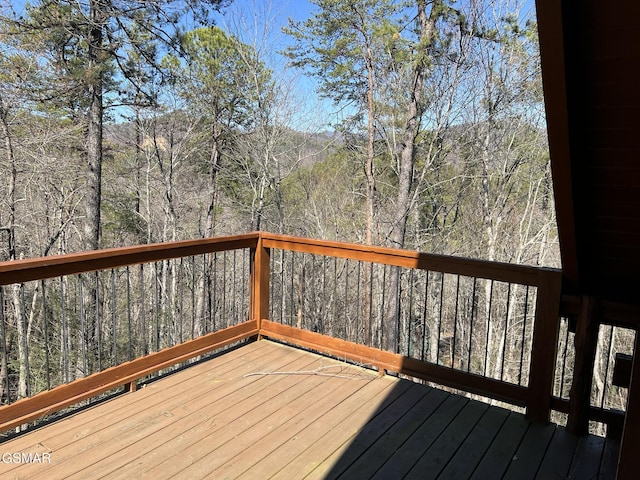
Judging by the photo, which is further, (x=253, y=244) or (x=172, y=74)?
(x=172, y=74)

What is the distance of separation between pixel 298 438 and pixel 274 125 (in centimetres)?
964

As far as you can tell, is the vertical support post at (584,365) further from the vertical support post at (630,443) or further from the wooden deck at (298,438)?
the vertical support post at (630,443)

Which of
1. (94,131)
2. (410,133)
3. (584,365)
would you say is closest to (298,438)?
(584,365)

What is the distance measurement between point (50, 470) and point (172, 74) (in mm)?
9155

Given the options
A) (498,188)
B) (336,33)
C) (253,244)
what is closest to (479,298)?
(498,188)

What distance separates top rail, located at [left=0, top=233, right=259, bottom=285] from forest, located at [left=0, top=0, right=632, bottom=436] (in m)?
6.17

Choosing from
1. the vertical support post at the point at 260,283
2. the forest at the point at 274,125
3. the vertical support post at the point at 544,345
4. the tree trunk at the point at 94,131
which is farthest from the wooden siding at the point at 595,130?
the tree trunk at the point at 94,131

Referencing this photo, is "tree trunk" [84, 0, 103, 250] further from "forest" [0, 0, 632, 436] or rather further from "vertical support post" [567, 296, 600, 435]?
"vertical support post" [567, 296, 600, 435]

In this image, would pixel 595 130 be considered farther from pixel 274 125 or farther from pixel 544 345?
pixel 274 125

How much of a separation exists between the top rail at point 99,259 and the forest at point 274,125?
20.2 ft

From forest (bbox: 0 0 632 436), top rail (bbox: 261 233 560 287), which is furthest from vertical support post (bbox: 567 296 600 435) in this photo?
forest (bbox: 0 0 632 436)

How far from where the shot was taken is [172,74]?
31.4ft

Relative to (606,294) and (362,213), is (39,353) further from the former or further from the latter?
(606,294)

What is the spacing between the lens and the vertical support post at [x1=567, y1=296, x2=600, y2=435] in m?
2.49
